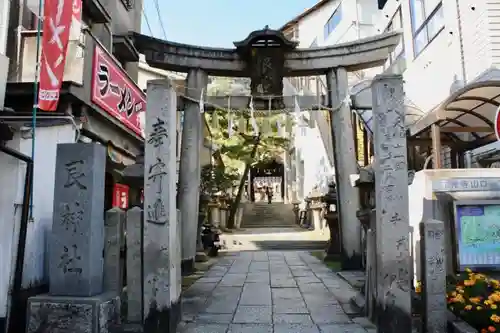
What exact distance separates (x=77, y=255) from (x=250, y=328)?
3.05 metres

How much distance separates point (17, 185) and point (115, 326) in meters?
2.85

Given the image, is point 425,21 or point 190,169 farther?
point 425,21

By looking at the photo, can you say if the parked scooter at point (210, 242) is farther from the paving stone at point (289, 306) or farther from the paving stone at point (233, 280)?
the paving stone at point (289, 306)

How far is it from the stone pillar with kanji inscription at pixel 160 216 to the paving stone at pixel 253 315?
1.16 metres

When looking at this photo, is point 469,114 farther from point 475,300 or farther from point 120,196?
point 120,196

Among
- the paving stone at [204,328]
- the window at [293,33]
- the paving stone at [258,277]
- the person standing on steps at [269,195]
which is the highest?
the window at [293,33]

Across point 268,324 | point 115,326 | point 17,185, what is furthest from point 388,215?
point 17,185

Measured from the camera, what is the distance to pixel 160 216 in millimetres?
6277

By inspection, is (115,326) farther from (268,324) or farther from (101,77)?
(101,77)

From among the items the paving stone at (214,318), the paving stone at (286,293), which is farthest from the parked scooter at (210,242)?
the paving stone at (214,318)

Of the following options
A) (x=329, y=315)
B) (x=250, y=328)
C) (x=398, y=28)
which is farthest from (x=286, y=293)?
(x=398, y=28)

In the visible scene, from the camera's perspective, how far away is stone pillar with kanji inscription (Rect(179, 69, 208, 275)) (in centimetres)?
1262

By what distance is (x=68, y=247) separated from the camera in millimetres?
6051

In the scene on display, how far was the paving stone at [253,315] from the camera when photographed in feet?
22.7
